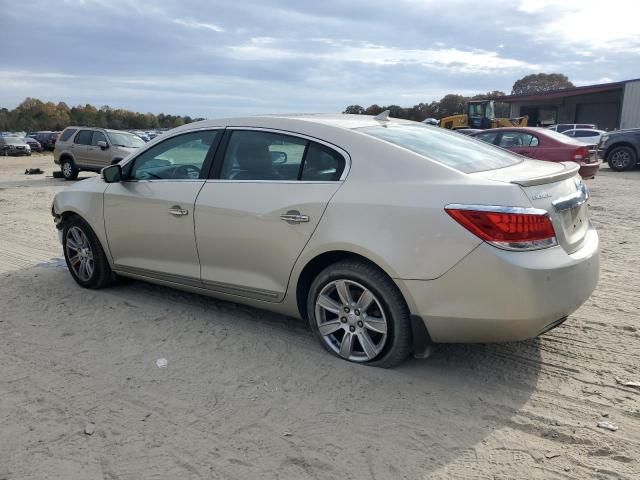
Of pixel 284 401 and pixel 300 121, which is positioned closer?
pixel 284 401

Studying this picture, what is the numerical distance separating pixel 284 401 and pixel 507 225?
64.0 inches

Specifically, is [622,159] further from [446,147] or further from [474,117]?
[446,147]

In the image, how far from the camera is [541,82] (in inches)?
3351

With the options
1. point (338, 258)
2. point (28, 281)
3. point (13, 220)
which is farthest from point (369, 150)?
point (13, 220)

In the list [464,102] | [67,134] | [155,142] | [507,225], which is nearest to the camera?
[507,225]

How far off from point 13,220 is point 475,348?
852cm

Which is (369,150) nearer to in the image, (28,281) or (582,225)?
(582,225)

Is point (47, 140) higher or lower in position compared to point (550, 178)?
lower

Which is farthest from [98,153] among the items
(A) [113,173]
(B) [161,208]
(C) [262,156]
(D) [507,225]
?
(D) [507,225]

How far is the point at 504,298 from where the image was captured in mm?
2994

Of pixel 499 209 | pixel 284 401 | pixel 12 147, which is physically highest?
pixel 499 209

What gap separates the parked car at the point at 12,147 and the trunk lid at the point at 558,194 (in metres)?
36.9

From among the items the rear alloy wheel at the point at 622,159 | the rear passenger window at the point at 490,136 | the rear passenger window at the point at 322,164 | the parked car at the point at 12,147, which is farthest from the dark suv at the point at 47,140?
the rear passenger window at the point at 322,164

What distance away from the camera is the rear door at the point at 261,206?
364 centimetres
